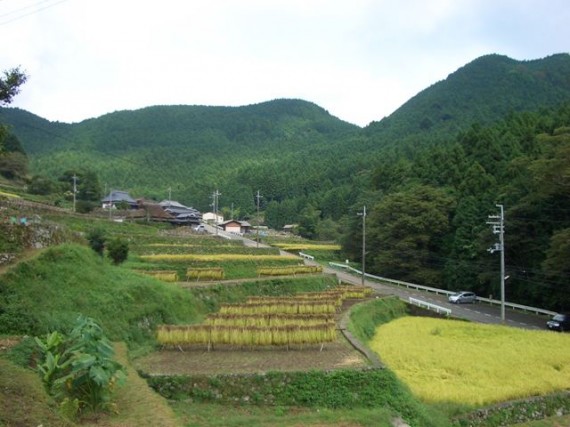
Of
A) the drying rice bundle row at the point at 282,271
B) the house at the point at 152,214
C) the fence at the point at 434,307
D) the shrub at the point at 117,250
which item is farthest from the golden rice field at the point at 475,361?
the house at the point at 152,214

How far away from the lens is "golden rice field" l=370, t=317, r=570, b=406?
41.6 feet

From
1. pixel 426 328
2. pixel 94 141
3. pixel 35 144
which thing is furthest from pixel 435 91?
pixel 426 328

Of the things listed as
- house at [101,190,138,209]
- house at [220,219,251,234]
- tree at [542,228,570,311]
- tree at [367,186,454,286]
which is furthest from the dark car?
house at [220,219,251,234]

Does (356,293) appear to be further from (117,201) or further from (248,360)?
(117,201)

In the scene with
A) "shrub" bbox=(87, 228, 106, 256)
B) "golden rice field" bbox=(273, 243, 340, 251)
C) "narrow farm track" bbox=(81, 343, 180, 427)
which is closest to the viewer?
"narrow farm track" bbox=(81, 343, 180, 427)

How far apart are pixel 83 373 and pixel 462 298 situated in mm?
31031

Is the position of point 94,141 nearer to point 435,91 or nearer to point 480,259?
point 435,91

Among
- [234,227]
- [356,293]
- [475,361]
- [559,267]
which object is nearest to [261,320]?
[475,361]

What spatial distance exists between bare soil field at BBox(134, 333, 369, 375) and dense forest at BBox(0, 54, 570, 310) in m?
14.0

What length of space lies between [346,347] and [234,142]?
131 meters

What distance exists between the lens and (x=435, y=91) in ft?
409

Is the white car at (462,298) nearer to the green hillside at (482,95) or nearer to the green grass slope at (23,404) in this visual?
the green grass slope at (23,404)

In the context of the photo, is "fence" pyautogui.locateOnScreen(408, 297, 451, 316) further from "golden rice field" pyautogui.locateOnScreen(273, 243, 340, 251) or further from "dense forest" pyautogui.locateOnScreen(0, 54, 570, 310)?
"golden rice field" pyautogui.locateOnScreen(273, 243, 340, 251)

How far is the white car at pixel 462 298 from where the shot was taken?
34.8 m
